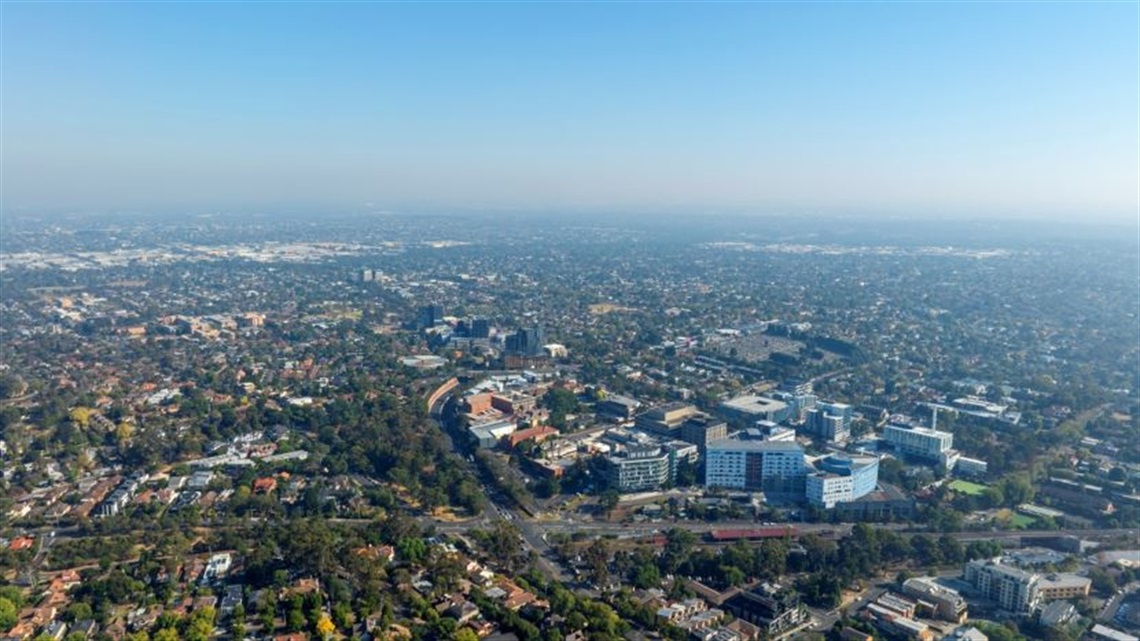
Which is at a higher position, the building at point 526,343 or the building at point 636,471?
the building at point 526,343

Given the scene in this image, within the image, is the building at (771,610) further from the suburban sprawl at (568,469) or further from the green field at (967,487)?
the green field at (967,487)

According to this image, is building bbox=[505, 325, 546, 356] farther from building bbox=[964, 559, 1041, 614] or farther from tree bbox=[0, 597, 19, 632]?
tree bbox=[0, 597, 19, 632]

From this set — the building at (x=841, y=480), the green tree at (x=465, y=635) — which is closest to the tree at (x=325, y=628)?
the green tree at (x=465, y=635)

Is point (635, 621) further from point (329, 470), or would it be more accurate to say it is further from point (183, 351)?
point (183, 351)

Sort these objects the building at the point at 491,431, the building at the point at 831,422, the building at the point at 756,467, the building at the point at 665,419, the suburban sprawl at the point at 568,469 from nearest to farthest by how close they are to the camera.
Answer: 1. the suburban sprawl at the point at 568,469
2. the building at the point at 756,467
3. the building at the point at 491,431
4. the building at the point at 831,422
5. the building at the point at 665,419

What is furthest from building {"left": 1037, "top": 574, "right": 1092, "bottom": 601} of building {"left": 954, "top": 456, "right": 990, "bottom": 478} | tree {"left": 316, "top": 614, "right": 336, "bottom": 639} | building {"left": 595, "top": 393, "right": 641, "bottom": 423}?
building {"left": 595, "top": 393, "right": 641, "bottom": 423}

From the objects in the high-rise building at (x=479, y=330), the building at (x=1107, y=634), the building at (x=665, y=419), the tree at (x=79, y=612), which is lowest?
the tree at (x=79, y=612)

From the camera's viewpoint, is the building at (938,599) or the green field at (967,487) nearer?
the building at (938,599)
